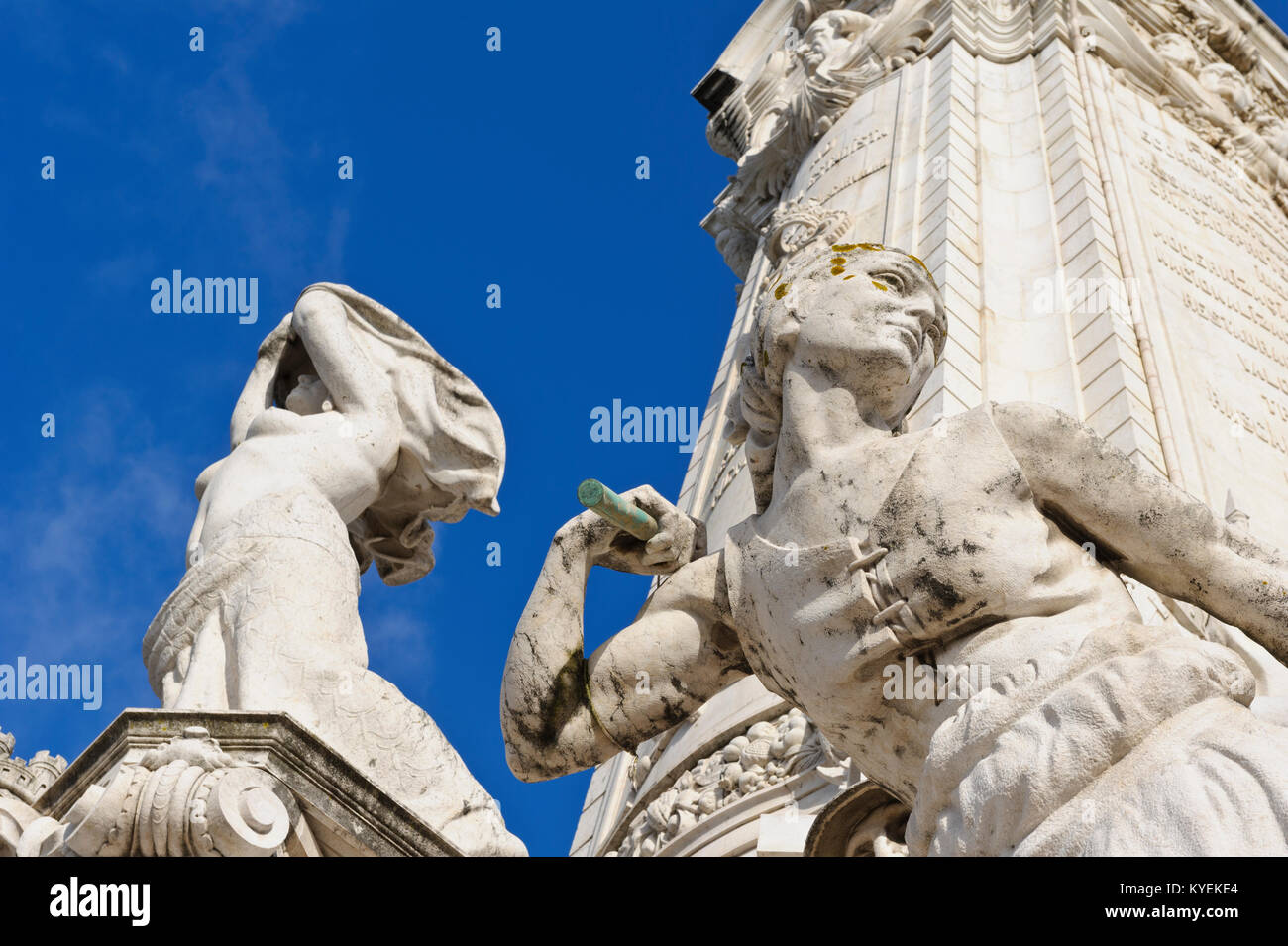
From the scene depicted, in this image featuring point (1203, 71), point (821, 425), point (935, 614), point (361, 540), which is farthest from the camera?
point (1203, 71)

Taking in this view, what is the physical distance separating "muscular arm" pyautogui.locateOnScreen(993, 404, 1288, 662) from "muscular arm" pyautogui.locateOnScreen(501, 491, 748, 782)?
0.87 m

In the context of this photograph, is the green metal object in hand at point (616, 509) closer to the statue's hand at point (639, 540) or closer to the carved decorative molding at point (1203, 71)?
the statue's hand at point (639, 540)

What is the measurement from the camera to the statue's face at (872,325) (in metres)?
4.45

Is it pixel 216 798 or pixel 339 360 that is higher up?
pixel 339 360

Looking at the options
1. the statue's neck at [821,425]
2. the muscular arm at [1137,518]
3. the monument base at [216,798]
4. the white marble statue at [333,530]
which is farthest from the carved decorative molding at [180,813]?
the muscular arm at [1137,518]

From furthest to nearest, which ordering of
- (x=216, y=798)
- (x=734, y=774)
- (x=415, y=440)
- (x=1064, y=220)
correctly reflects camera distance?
(x=1064, y=220) → (x=734, y=774) → (x=415, y=440) → (x=216, y=798)

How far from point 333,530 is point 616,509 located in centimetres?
84

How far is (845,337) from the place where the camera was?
4457 mm

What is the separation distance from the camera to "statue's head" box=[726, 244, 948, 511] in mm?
4453

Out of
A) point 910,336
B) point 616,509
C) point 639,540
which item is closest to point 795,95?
point 910,336

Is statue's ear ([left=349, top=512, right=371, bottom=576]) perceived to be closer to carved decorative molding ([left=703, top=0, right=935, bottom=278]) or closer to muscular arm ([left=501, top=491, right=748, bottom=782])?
muscular arm ([left=501, top=491, right=748, bottom=782])

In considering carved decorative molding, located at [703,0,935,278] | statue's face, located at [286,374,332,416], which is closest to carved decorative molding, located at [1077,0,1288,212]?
carved decorative molding, located at [703,0,935,278]

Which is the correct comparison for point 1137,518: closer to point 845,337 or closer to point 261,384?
point 845,337

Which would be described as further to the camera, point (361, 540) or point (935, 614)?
point (361, 540)
